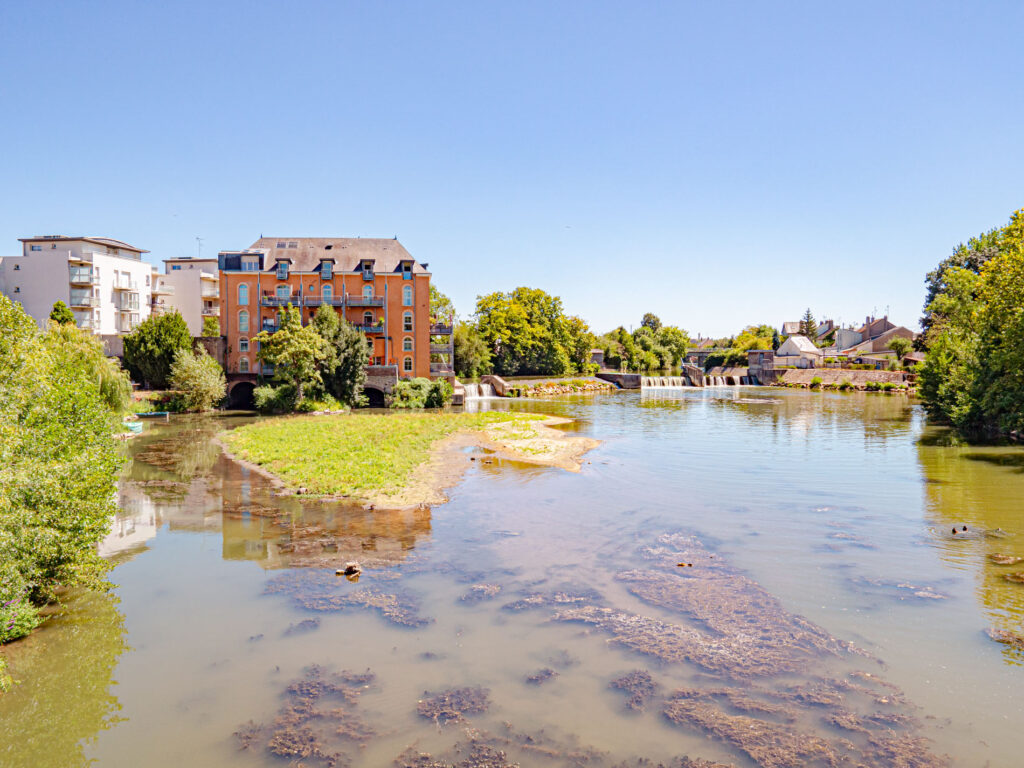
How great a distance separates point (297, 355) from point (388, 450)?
74.6ft

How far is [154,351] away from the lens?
51125 millimetres

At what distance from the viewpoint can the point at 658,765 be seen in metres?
8.40

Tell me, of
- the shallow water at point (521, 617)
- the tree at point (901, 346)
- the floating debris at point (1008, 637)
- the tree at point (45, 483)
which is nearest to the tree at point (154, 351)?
the shallow water at point (521, 617)

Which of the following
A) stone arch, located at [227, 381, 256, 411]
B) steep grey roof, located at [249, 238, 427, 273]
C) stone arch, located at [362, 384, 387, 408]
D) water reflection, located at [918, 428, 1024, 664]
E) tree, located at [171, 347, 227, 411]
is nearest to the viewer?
water reflection, located at [918, 428, 1024, 664]

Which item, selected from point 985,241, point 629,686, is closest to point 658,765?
point 629,686

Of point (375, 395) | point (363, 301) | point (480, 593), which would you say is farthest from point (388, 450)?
point (363, 301)

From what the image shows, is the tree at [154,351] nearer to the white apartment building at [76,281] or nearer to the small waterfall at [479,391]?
the white apartment building at [76,281]

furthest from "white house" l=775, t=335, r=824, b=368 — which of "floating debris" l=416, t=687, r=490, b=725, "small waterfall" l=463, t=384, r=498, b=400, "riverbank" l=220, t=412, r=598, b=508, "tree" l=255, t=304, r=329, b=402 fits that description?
"floating debris" l=416, t=687, r=490, b=725

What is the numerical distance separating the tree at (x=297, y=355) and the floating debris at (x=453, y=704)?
42.2 metres

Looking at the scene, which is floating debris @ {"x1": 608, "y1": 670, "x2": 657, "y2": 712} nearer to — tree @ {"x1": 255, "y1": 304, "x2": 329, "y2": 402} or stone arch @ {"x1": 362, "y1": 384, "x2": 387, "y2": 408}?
tree @ {"x1": 255, "y1": 304, "x2": 329, "y2": 402}

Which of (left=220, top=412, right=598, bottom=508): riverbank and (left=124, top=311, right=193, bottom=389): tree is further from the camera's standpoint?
(left=124, top=311, right=193, bottom=389): tree

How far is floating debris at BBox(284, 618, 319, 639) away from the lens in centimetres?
1221

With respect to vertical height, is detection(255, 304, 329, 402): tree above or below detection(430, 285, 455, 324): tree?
below

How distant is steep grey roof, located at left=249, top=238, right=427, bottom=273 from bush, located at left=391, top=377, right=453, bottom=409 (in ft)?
36.0
